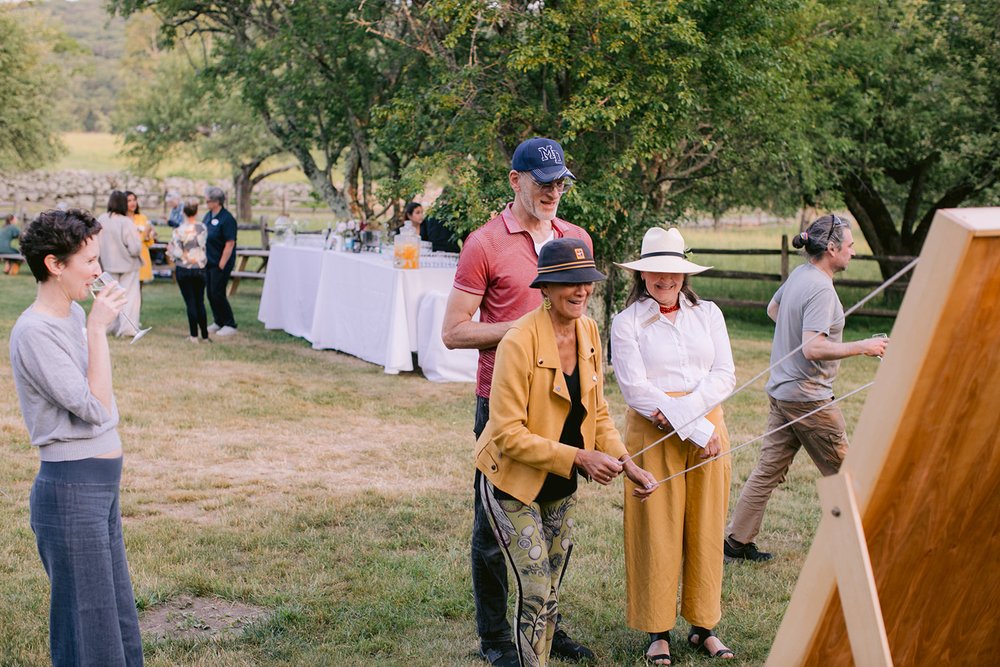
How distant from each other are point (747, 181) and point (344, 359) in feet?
19.9

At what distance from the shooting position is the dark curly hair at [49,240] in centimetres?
322

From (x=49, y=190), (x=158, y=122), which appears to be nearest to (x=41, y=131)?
(x=158, y=122)

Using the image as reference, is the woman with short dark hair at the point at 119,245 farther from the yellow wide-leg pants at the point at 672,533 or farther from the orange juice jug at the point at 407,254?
the yellow wide-leg pants at the point at 672,533

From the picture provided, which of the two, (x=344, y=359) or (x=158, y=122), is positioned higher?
(x=158, y=122)

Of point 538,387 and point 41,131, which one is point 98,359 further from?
point 41,131

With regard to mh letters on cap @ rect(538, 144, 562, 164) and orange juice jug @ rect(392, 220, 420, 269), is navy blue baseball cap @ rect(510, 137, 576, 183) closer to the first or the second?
mh letters on cap @ rect(538, 144, 562, 164)

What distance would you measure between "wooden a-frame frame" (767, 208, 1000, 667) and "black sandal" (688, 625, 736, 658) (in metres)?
1.75

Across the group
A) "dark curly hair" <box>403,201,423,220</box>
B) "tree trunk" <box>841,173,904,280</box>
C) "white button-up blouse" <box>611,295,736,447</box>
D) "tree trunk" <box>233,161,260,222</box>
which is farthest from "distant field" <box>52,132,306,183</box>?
"white button-up blouse" <box>611,295,736,447</box>

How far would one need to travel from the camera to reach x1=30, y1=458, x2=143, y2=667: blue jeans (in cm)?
328

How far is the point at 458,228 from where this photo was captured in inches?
380

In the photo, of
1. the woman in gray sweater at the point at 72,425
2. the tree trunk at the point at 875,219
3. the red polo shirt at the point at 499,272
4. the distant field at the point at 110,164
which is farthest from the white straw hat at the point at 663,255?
the distant field at the point at 110,164

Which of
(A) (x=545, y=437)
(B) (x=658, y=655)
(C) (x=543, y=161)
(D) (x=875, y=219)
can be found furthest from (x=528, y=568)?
(D) (x=875, y=219)

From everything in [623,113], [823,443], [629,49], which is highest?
[629,49]

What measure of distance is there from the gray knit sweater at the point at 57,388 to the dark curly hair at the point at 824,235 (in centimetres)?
327
